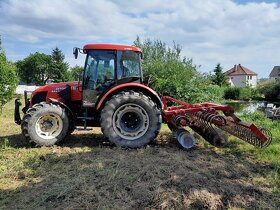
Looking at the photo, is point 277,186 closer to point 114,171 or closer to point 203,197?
point 203,197

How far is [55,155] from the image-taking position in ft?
22.2

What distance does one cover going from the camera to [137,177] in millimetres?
5203

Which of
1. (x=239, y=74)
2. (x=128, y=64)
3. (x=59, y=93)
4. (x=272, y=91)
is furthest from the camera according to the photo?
(x=239, y=74)

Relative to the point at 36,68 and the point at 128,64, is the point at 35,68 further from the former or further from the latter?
the point at 128,64

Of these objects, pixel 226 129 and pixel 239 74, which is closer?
pixel 226 129

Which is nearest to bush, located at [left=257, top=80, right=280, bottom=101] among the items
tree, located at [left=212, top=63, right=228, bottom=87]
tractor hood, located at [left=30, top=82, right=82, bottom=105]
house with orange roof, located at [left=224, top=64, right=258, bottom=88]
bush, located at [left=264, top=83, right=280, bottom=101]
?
bush, located at [left=264, top=83, right=280, bottom=101]

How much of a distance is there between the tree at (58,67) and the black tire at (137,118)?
55.6 metres

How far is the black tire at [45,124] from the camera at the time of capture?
745cm

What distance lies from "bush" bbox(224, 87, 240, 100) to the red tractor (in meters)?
49.8

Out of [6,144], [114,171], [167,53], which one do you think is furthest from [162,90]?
[114,171]

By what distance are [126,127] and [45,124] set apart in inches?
71.4

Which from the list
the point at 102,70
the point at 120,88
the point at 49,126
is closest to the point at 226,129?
the point at 120,88

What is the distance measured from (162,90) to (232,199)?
14.5m

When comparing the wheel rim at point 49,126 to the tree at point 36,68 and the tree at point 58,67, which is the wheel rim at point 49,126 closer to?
the tree at point 58,67
